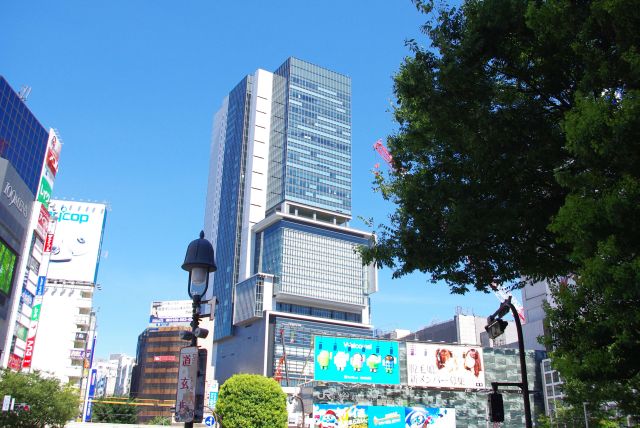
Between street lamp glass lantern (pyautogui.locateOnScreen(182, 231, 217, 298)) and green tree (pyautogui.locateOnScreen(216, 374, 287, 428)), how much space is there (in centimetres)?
4230

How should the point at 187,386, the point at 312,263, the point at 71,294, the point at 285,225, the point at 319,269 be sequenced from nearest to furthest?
1. the point at 187,386
2. the point at 71,294
3. the point at 285,225
4. the point at 312,263
5. the point at 319,269

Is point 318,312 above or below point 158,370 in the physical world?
above

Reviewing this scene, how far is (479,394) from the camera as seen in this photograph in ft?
262

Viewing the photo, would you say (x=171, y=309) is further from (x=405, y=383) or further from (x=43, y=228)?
(x=405, y=383)

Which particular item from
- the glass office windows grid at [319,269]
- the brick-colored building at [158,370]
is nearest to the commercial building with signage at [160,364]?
the brick-colored building at [158,370]

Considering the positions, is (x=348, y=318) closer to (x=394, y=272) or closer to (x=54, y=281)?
(x=54, y=281)

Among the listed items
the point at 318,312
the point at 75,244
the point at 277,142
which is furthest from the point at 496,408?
the point at 277,142

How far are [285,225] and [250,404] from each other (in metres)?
110

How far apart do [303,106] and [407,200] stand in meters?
165

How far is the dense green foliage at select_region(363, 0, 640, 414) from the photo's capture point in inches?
352

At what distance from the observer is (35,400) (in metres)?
41.5

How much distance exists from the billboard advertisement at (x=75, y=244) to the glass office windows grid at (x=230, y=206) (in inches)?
2576

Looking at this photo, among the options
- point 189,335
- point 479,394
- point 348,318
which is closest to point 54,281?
point 479,394

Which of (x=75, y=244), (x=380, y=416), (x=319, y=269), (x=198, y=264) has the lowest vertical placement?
(x=380, y=416)
